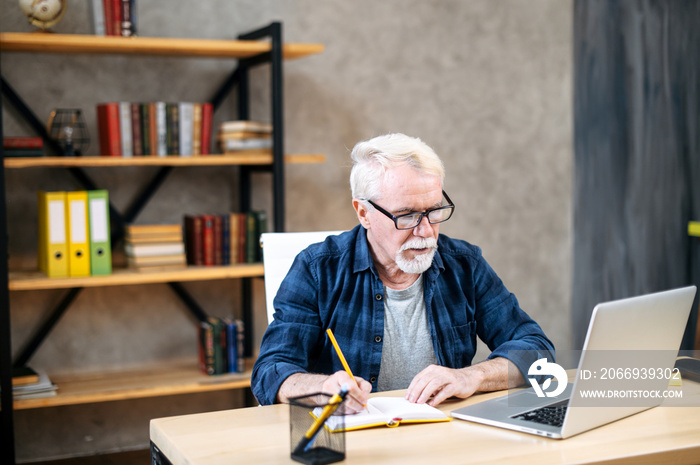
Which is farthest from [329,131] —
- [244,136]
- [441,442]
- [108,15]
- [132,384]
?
[441,442]

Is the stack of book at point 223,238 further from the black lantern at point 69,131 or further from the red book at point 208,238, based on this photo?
the black lantern at point 69,131

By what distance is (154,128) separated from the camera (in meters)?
2.88

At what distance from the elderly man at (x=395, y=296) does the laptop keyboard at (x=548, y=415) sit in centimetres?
24

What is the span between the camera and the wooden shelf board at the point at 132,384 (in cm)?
275

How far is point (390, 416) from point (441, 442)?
0.13m

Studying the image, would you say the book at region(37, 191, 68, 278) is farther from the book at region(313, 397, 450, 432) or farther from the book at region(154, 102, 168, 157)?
the book at region(313, 397, 450, 432)

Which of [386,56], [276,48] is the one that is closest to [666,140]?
[386,56]

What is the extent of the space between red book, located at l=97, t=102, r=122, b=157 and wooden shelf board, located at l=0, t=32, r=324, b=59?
0.23 metres

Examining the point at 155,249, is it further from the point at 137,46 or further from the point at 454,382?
the point at 454,382

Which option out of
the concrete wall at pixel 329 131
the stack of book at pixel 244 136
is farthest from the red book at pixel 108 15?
the stack of book at pixel 244 136

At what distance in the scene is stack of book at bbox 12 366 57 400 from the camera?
2.71 meters

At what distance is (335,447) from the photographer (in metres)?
1.21

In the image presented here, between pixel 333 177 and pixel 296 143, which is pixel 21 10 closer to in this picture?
pixel 296 143

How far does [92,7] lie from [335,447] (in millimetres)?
2410
